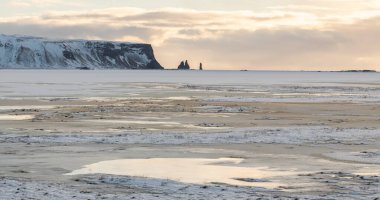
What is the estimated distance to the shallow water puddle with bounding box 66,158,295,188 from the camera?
18.6 m

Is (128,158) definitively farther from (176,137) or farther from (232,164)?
(176,137)

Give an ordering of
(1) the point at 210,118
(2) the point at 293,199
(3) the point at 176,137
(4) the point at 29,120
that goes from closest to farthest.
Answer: (2) the point at 293,199 < (3) the point at 176,137 < (4) the point at 29,120 < (1) the point at 210,118

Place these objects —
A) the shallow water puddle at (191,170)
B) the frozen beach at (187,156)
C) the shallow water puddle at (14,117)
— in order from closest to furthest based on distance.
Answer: the frozen beach at (187,156) < the shallow water puddle at (191,170) < the shallow water puddle at (14,117)

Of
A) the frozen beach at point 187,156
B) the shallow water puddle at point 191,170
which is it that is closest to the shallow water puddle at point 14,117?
the frozen beach at point 187,156

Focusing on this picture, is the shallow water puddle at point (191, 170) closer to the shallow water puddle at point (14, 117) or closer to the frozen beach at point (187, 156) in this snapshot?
the frozen beach at point (187, 156)

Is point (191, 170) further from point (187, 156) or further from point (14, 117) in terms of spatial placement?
point (14, 117)

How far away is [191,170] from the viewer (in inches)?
804

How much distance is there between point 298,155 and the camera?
78.3ft

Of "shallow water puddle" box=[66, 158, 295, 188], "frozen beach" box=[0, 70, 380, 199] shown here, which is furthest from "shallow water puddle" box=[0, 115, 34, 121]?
"shallow water puddle" box=[66, 158, 295, 188]

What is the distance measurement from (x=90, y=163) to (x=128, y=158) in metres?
1.70

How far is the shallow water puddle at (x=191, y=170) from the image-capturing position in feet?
61.1

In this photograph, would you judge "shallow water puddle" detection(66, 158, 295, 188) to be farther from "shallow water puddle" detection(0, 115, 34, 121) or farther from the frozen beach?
"shallow water puddle" detection(0, 115, 34, 121)

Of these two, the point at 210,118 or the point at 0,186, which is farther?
the point at 210,118

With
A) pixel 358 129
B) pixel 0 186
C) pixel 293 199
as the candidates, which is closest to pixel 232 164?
pixel 293 199
